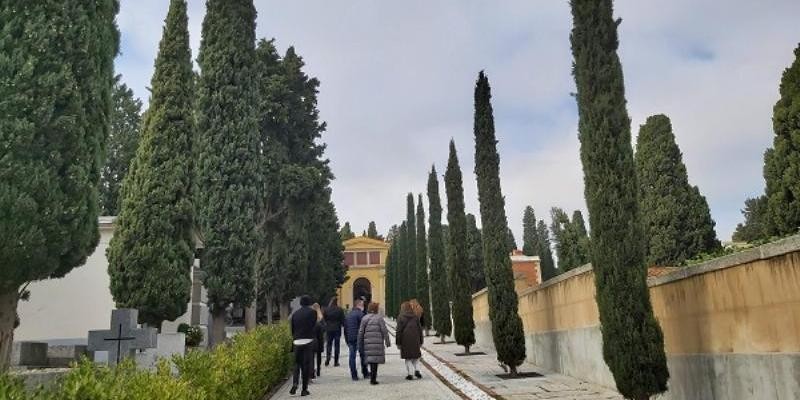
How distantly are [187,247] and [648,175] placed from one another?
44.1ft

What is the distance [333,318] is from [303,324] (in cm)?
418

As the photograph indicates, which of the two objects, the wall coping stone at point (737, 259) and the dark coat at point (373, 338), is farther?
the dark coat at point (373, 338)

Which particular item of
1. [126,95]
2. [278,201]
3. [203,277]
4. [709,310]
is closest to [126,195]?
[203,277]

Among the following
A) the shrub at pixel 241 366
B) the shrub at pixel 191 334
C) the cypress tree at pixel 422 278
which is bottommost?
the shrub at pixel 241 366

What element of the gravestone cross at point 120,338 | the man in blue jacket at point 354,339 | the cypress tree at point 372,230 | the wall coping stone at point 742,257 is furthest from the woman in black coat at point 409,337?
the cypress tree at point 372,230

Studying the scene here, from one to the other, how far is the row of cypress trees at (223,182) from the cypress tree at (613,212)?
1031 cm

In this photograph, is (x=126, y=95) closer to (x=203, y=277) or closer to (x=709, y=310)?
(x=203, y=277)

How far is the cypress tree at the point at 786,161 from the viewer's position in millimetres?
10664

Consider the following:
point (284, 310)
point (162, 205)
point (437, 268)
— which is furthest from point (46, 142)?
point (437, 268)

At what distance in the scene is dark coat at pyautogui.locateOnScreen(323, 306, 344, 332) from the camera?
1520cm

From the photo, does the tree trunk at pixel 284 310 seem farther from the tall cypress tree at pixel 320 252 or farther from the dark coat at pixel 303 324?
the dark coat at pixel 303 324

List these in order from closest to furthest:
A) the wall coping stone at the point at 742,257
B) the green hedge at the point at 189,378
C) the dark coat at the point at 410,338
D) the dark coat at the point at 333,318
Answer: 1. the green hedge at the point at 189,378
2. the wall coping stone at the point at 742,257
3. the dark coat at the point at 410,338
4. the dark coat at the point at 333,318

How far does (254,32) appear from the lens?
21203 millimetres

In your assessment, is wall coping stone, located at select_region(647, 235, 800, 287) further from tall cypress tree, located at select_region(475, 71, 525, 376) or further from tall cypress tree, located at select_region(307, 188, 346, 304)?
Answer: tall cypress tree, located at select_region(307, 188, 346, 304)
